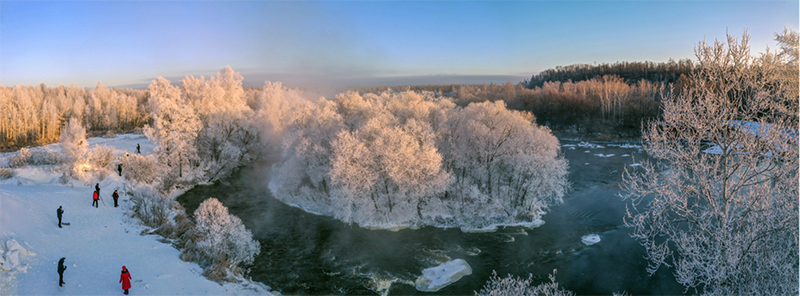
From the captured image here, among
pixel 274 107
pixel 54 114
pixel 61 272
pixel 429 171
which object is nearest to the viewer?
pixel 61 272

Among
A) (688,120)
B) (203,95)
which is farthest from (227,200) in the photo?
(688,120)

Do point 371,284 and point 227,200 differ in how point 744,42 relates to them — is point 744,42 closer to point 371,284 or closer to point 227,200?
point 371,284

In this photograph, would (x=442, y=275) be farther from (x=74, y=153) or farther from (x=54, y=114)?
(x=54, y=114)

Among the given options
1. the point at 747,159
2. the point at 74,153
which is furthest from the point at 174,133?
the point at 747,159

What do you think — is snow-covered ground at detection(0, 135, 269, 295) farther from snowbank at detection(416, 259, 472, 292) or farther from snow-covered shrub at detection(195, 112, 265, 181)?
snow-covered shrub at detection(195, 112, 265, 181)

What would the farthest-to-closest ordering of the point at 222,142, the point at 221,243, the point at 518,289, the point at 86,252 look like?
1. the point at 222,142
2. the point at 221,243
3. the point at 86,252
4. the point at 518,289

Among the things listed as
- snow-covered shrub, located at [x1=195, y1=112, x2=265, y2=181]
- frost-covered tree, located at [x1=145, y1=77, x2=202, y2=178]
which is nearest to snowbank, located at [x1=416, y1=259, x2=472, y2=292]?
snow-covered shrub, located at [x1=195, y1=112, x2=265, y2=181]

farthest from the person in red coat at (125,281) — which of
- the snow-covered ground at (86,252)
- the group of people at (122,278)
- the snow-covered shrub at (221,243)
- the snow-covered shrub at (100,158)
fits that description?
the snow-covered shrub at (100,158)
